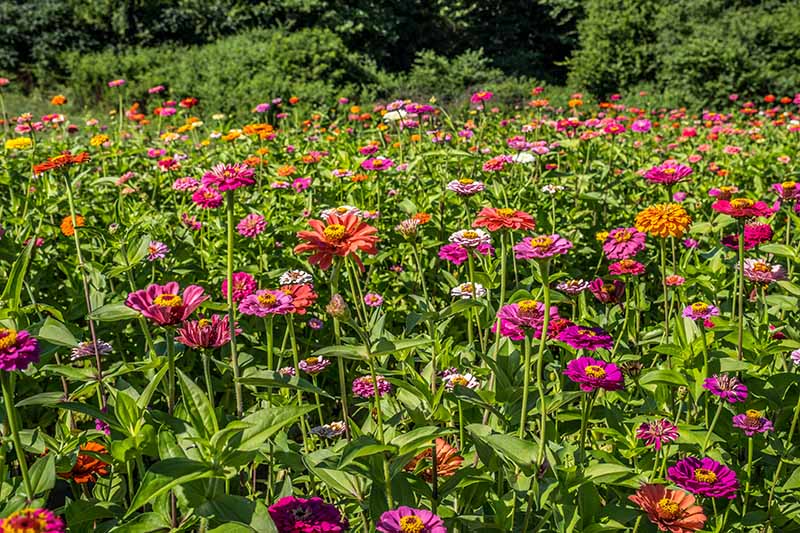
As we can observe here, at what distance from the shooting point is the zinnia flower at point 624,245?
1.98 metres

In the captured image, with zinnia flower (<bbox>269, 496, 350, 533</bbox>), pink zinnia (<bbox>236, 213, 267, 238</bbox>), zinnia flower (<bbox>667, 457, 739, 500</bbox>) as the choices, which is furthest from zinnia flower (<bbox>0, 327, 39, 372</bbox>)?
pink zinnia (<bbox>236, 213, 267, 238</bbox>)

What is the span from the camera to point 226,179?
140cm

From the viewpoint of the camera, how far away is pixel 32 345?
40.7 inches

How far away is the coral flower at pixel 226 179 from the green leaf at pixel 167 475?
58 cm

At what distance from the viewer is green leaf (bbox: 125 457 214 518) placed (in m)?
0.94

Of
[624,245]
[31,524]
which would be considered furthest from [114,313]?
[624,245]

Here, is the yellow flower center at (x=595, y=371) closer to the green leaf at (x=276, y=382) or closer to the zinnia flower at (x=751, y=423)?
the zinnia flower at (x=751, y=423)

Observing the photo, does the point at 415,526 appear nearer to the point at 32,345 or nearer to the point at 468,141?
the point at 32,345

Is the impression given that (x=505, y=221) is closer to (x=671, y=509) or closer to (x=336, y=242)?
(x=336, y=242)

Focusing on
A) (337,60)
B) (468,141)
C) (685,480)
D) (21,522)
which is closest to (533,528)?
(685,480)

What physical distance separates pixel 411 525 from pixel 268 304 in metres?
0.64

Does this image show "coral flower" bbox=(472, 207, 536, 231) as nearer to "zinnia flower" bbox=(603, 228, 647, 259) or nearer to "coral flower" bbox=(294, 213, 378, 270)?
"coral flower" bbox=(294, 213, 378, 270)

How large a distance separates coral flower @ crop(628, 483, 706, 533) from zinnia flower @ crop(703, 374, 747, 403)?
33 centimetres

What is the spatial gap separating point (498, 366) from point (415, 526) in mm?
587
